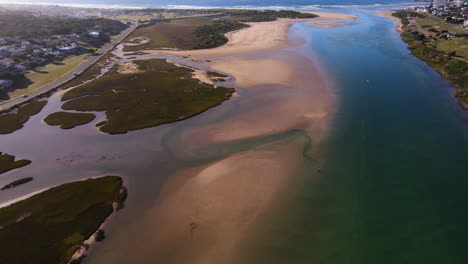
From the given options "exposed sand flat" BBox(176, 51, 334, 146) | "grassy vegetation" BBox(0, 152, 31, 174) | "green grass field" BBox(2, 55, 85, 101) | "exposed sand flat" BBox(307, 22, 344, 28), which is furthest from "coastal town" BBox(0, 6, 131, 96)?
"exposed sand flat" BBox(307, 22, 344, 28)

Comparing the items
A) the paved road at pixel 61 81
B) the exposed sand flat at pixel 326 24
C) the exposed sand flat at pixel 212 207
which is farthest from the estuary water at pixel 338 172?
the exposed sand flat at pixel 326 24

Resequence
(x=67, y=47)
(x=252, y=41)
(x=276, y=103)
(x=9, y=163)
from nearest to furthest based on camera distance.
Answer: (x=9, y=163)
(x=276, y=103)
(x=67, y=47)
(x=252, y=41)

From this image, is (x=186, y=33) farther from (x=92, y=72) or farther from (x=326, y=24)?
(x=326, y=24)

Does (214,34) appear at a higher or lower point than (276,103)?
higher

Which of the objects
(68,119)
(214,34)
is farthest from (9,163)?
(214,34)

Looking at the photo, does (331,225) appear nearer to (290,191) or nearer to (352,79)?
(290,191)

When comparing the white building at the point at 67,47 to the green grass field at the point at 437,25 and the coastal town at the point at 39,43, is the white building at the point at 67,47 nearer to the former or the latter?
the coastal town at the point at 39,43

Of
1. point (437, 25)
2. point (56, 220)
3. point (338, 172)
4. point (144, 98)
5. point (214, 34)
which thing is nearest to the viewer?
point (56, 220)

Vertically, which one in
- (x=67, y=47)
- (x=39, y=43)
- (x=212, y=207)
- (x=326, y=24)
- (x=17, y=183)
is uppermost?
(x=326, y=24)

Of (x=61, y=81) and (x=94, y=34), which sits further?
(x=94, y=34)
